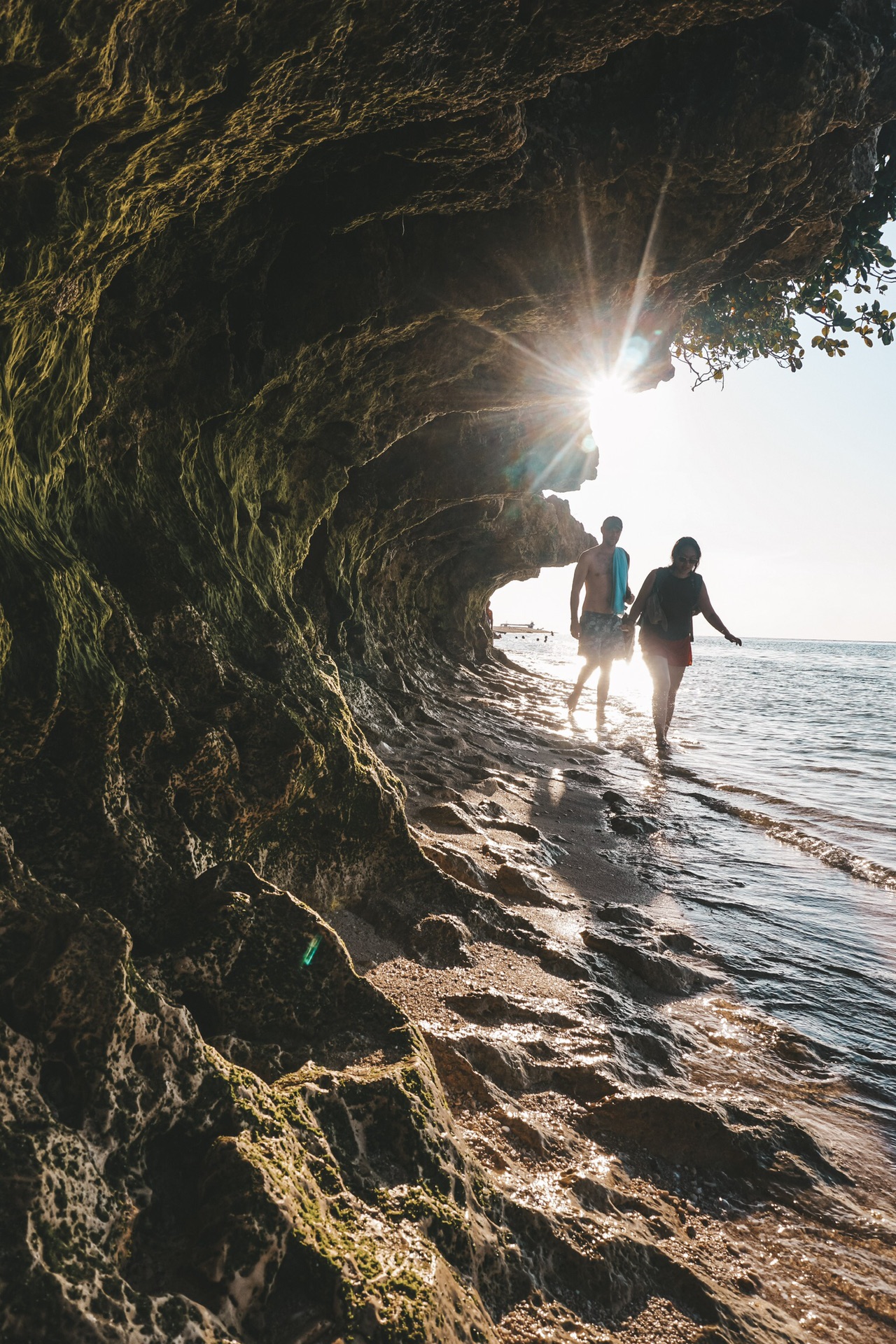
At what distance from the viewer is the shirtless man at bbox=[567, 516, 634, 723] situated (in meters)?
10.3

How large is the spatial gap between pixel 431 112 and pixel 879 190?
471 centimetres

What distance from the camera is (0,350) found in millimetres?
2180

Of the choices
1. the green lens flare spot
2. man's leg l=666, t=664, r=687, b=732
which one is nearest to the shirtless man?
man's leg l=666, t=664, r=687, b=732

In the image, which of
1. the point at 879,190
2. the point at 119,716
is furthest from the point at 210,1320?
the point at 879,190

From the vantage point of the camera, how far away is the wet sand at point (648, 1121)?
1735mm

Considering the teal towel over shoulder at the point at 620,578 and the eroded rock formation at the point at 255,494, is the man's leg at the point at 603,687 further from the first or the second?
the eroded rock formation at the point at 255,494

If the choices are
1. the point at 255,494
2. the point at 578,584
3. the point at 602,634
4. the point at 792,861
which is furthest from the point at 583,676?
the point at 255,494

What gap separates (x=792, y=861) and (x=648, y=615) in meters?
3.88

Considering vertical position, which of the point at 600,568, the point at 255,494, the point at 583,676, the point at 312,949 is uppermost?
the point at 600,568

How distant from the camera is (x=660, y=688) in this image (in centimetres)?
928

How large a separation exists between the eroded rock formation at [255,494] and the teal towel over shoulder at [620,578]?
501 cm

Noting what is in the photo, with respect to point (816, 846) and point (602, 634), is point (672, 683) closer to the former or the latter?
point (602, 634)

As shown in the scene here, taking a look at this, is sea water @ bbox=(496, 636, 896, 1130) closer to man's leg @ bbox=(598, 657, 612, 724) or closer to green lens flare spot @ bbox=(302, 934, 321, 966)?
man's leg @ bbox=(598, 657, 612, 724)

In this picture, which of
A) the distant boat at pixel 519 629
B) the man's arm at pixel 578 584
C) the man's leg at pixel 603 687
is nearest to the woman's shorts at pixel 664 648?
the man's arm at pixel 578 584
